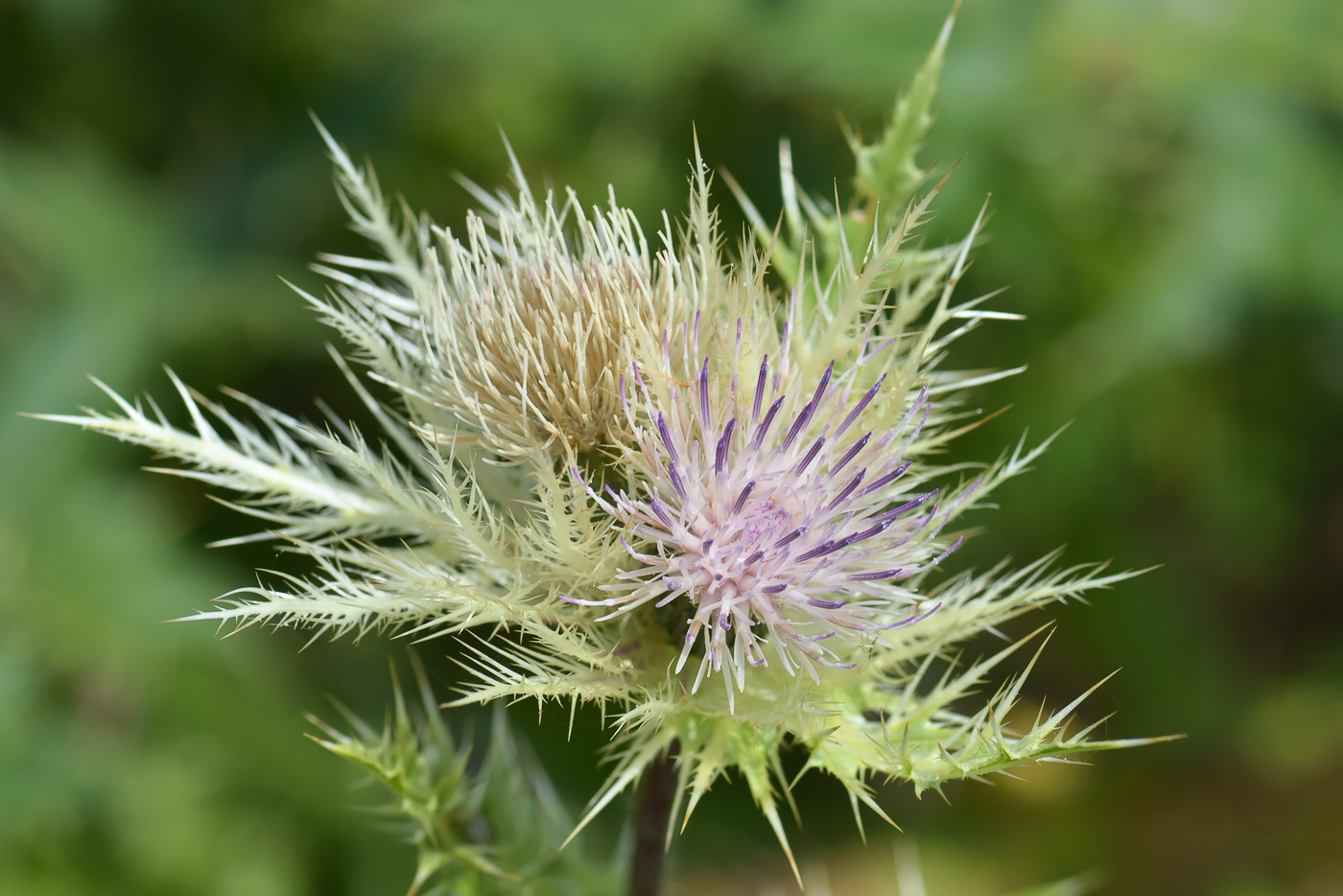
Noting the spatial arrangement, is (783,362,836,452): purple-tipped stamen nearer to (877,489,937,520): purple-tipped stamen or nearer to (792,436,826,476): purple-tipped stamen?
(792,436,826,476): purple-tipped stamen

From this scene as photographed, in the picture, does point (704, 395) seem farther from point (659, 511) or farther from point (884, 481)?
point (884, 481)

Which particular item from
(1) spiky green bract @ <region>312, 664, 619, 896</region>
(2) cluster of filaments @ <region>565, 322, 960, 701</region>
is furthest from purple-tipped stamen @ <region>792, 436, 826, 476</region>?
(1) spiky green bract @ <region>312, 664, 619, 896</region>

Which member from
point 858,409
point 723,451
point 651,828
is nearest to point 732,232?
point 858,409

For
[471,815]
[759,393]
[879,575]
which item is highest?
[759,393]

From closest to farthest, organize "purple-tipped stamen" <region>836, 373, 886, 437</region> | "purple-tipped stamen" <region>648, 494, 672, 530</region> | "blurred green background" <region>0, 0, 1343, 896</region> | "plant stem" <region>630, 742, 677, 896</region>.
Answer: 1. "purple-tipped stamen" <region>648, 494, 672, 530</region>
2. "purple-tipped stamen" <region>836, 373, 886, 437</region>
3. "plant stem" <region>630, 742, 677, 896</region>
4. "blurred green background" <region>0, 0, 1343, 896</region>

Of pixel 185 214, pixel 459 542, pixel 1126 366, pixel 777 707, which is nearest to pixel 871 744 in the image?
pixel 777 707

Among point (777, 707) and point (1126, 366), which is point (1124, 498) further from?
point (777, 707)

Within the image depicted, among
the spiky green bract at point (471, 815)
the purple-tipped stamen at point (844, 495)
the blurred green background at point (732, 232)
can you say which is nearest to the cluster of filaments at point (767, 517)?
the purple-tipped stamen at point (844, 495)
